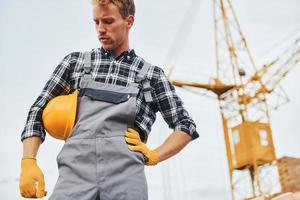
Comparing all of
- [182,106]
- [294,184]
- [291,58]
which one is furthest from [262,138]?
[182,106]

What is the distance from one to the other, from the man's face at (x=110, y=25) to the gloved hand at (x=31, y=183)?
0.78 m

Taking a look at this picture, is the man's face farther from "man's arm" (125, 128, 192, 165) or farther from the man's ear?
"man's arm" (125, 128, 192, 165)

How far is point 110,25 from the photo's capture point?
254cm

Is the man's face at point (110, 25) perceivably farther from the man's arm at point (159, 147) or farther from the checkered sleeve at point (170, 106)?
the man's arm at point (159, 147)

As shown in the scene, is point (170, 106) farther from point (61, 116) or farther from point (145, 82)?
point (61, 116)

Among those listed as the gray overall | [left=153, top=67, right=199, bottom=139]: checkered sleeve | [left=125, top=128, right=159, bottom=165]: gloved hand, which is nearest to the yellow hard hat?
the gray overall

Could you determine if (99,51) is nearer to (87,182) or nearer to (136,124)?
(136,124)

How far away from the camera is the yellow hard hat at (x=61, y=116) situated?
2.29 m

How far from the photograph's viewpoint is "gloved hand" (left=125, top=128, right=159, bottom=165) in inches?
91.5

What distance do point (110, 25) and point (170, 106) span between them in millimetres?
551

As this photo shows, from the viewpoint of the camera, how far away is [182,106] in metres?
2.64

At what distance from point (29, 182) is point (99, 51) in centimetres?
83

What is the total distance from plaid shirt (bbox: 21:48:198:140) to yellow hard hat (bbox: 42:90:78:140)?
89 millimetres

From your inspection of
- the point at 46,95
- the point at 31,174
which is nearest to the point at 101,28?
the point at 46,95
